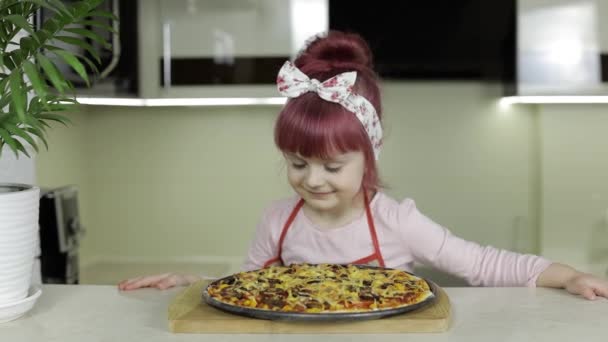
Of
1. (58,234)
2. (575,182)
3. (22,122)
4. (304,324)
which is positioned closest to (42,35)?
(22,122)

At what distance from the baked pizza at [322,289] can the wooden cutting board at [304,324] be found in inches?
0.8

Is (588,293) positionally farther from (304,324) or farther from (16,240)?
(16,240)

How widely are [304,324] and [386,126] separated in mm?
1951

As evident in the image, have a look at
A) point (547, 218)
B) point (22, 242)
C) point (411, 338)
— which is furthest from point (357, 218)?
point (547, 218)

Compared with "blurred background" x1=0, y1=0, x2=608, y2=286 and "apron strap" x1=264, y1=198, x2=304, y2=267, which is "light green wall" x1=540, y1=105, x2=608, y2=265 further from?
"apron strap" x1=264, y1=198, x2=304, y2=267

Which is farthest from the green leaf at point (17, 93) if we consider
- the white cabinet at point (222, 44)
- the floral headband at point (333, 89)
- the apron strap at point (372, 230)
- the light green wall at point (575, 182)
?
the light green wall at point (575, 182)

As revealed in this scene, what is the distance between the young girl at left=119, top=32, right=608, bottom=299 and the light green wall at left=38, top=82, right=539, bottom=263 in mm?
1324

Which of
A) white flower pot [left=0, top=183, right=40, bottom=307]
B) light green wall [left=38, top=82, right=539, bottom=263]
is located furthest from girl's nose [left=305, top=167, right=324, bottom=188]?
light green wall [left=38, top=82, right=539, bottom=263]

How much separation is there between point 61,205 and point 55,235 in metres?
0.08

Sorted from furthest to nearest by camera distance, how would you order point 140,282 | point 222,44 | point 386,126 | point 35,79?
1. point 386,126
2. point 222,44
3. point 140,282
4. point 35,79

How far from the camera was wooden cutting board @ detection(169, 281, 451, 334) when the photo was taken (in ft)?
3.39

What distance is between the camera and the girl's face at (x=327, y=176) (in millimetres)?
1384

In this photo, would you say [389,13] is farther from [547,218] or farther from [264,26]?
[547,218]

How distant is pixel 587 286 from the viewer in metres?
1.23
